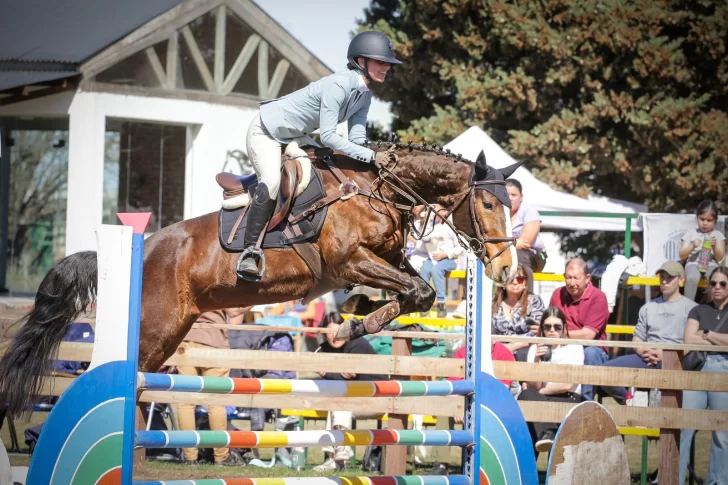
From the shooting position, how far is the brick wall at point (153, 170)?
15.0 m

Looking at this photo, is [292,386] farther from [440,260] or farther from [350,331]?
[440,260]

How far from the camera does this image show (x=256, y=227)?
202 inches

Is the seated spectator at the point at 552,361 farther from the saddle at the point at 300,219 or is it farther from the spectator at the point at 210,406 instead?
the spectator at the point at 210,406

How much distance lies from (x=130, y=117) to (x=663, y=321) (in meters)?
10.1

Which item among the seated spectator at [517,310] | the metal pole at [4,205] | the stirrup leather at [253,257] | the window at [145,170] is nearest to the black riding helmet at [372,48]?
the stirrup leather at [253,257]

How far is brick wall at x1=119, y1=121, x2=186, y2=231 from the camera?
1503cm

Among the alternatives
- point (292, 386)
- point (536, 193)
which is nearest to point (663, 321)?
point (536, 193)

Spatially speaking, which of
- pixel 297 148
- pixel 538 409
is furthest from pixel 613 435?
pixel 297 148

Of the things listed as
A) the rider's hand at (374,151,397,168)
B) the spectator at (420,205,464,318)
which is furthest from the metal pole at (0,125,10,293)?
the rider's hand at (374,151,397,168)

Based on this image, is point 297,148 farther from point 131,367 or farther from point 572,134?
point 572,134

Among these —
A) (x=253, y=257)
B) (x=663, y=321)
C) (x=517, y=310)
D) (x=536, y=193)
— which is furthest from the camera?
(x=536, y=193)

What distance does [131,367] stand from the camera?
3.73 meters

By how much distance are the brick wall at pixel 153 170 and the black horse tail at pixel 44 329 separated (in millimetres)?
9891

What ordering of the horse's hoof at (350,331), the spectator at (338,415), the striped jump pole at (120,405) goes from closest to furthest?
the striped jump pole at (120,405), the horse's hoof at (350,331), the spectator at (338,415)
